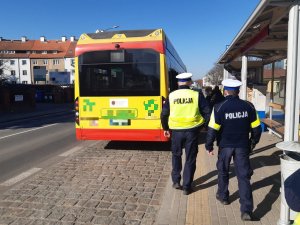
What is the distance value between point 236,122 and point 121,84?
490 cm

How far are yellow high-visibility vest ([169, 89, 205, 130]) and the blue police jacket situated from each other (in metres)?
0.80

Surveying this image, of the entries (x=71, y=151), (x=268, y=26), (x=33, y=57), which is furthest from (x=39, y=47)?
(x=268, y=26)

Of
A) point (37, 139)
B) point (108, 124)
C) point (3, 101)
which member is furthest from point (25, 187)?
point (3, 101)

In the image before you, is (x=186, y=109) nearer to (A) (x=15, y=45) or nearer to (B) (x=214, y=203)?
(B) (x=214, y=203)

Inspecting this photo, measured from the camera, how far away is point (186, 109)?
18.2 ft

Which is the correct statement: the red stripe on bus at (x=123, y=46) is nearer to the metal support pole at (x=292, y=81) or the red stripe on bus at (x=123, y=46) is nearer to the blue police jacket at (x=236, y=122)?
the blue police jacket at (x=236, y=122)

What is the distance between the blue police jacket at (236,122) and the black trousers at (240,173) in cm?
11

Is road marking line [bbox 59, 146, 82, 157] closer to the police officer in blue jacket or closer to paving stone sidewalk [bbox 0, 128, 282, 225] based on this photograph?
paving stone sidewalk [bbox 0, 128, 282, 225]

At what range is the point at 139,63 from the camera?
29.5ft

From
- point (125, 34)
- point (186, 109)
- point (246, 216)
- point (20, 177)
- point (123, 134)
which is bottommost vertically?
point (20, 177)

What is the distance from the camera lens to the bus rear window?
29.1 ft

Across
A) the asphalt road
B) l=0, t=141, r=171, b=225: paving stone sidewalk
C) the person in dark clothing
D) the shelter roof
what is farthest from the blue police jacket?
the person in dark clothing

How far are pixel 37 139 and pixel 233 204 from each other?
8913 mm

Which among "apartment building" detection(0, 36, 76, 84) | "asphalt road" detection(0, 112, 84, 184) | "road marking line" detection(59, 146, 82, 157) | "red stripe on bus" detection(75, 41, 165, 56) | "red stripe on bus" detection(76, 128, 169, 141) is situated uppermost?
"apartment building" detection(0, 36, 76, 84)
